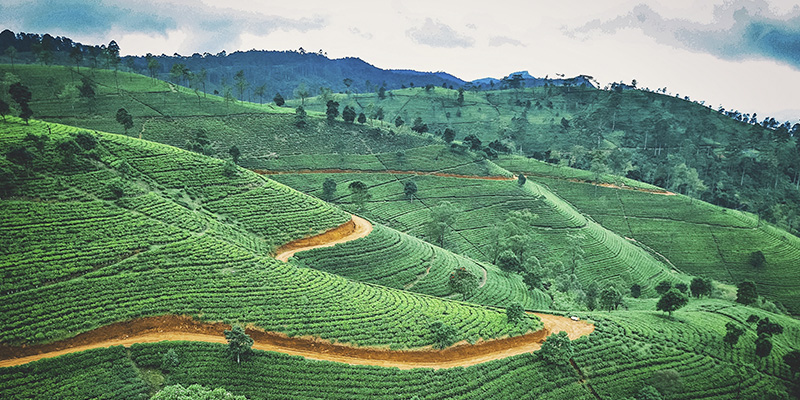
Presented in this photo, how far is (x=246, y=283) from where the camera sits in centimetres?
3634

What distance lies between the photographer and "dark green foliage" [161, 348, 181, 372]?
27.2 meters

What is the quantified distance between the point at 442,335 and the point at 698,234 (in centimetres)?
7777

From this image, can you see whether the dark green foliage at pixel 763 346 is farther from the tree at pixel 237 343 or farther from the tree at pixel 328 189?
the tree at pixel 328 189

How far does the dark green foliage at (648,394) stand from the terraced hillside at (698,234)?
179 ft

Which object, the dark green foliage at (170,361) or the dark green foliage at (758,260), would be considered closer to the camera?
the dark green foliage at (170,361)

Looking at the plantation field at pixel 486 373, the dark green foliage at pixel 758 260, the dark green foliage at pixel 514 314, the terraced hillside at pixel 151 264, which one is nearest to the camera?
the plantation field at pixel 486 373

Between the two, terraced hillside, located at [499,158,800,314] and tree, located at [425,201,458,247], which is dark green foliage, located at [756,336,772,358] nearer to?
terraced hillside, located at [499,158,800,314]

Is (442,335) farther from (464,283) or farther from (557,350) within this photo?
(464,283)

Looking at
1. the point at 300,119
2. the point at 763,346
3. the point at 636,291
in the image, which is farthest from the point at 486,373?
the point at 300,119

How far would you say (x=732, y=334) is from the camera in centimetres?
4003

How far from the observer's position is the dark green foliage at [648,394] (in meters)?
31.7

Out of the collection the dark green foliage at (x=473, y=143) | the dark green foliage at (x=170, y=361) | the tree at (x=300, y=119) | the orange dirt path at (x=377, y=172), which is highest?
the tree at (x=300, y=119)

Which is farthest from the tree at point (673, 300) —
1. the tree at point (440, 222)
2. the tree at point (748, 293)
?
the tree at point (440, 222)

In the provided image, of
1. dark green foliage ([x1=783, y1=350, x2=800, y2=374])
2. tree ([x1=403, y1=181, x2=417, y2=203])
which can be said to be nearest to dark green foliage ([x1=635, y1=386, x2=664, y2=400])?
dark green foliage ([x1=783, y1=350, x2=800, y2=374])
